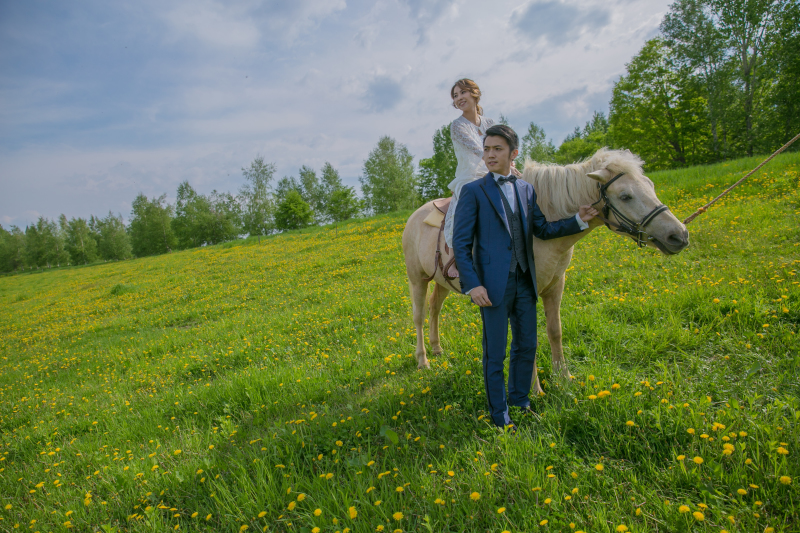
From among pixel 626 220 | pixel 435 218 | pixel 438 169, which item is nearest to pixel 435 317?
pixel 435 218

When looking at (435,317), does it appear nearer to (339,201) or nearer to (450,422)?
(450,422)

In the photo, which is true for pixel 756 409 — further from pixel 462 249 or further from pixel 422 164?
pixel 422 164

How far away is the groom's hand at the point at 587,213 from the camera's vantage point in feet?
9.53

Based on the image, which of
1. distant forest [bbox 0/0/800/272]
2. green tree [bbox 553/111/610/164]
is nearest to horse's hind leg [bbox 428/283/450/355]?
distant forest [bbox 0/0/800/272]

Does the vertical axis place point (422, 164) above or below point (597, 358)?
above

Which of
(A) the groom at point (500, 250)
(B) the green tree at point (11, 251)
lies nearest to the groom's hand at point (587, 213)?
(A) the groom at point (500, 250)

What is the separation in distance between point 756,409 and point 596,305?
106 inches

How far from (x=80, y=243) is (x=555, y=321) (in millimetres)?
96845

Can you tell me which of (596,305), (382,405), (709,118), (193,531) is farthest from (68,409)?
(709,118)

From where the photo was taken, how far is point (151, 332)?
395 inches

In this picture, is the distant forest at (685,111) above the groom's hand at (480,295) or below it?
above

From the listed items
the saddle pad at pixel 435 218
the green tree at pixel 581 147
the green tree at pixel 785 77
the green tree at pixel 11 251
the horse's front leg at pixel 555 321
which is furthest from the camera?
the green tree at pixel 11 251

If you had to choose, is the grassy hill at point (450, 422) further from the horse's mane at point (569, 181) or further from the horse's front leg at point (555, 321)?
the horse's mane at point (569, 181)

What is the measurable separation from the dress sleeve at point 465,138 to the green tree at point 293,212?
136 feet
